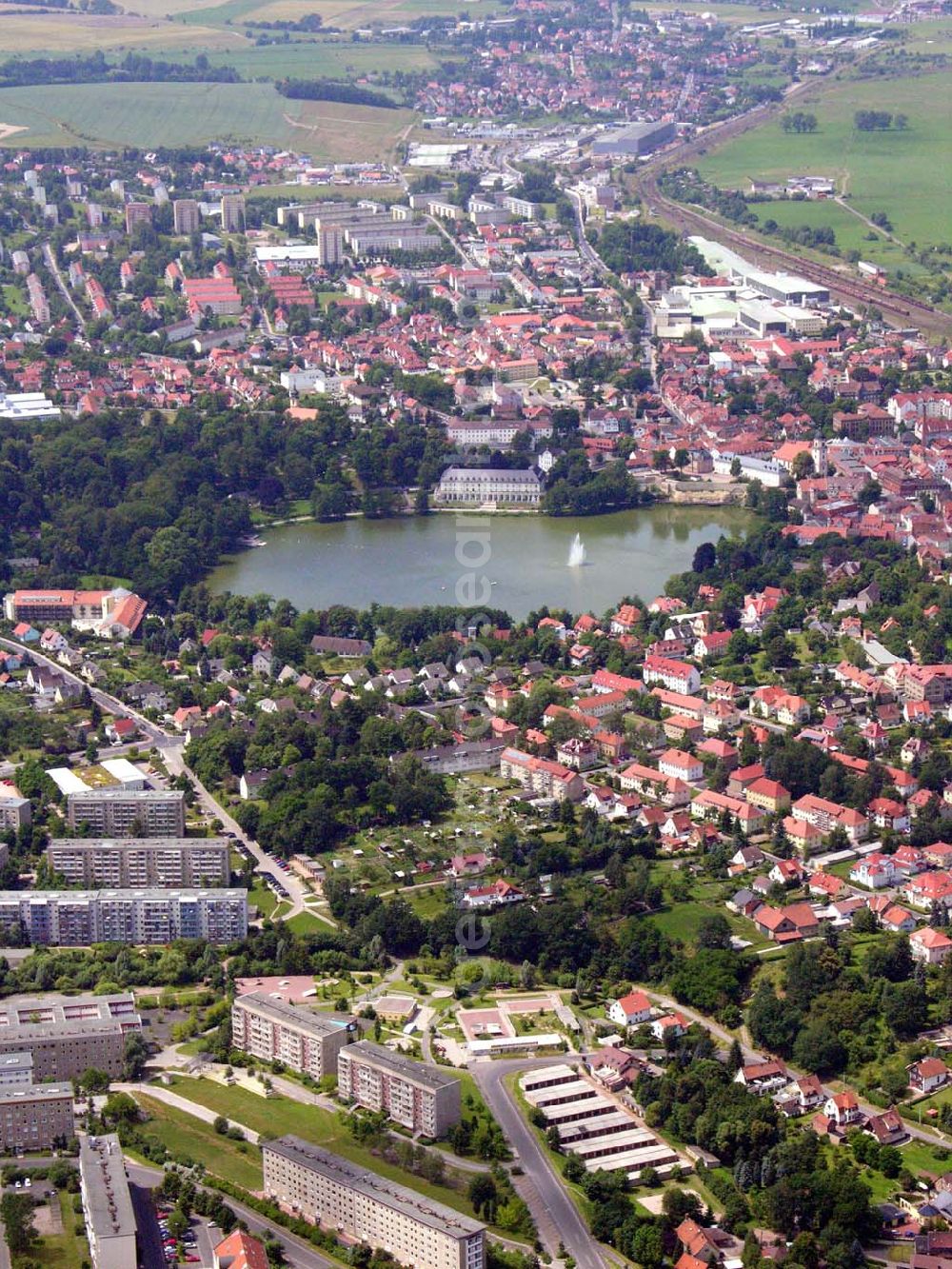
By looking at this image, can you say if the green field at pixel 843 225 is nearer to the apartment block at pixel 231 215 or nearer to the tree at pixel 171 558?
the apartment block at pixel 231 215

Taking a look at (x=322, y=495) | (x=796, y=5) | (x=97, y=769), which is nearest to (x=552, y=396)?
(x=322, y=495)

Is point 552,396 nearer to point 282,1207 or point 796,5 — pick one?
point 282,1207

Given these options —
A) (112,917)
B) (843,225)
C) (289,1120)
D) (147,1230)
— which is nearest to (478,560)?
(112,917)

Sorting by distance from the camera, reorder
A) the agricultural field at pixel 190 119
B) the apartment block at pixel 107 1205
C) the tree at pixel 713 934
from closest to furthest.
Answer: the apartment block at pixel 107 1205, the tree at pixel 713 934, the agricultural field at pixel 190 119

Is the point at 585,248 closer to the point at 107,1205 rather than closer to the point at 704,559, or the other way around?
the point at 704,559

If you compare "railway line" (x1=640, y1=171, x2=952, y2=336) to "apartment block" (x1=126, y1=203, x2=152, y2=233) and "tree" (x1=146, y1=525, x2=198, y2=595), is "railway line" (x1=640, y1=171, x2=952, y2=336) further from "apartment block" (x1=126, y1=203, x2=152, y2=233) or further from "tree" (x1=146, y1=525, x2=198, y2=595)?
"tree" (x1=146, y1=525, x2=198, y2=595)

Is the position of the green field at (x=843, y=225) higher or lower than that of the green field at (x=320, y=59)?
lower

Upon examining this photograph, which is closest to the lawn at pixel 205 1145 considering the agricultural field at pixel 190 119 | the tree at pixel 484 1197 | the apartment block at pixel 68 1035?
the apartment block at pixel 68 1035
